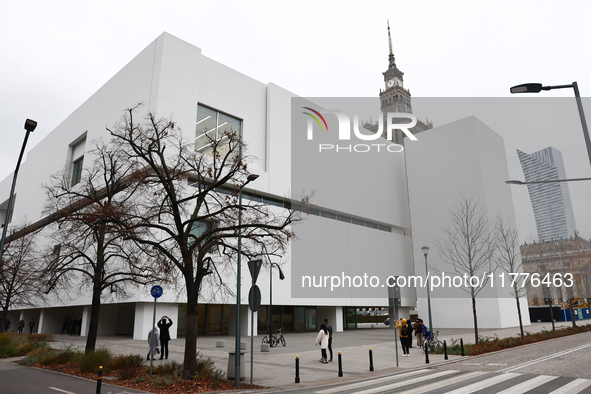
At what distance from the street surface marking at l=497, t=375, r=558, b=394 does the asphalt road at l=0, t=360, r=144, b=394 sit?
9.89m

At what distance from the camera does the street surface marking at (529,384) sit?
982 cm

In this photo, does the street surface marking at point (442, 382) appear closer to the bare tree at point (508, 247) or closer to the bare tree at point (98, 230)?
the bare tree at point (98, 230)

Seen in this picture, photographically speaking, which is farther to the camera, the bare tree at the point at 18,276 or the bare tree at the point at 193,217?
the bare tree at the point at 18,276

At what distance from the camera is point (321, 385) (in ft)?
39.2

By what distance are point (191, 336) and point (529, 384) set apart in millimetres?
9865

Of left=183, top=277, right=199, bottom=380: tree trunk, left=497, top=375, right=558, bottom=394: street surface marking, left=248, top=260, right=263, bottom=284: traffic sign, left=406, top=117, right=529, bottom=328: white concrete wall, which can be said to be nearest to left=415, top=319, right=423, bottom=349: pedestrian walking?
left=497, top=375, right=558, bottom=394: street surface marking

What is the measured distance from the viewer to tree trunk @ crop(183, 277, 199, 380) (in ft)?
40.3

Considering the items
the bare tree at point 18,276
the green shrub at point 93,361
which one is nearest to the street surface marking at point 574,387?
the green shrub at point 93,361

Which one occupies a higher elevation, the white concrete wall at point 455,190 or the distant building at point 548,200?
the distant building at point 548,200

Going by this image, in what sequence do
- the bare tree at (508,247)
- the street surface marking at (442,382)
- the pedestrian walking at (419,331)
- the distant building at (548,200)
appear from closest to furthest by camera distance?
the street surface marking at (442,382) < the pedestrian walking at (419,331) < the bare tree at (508,247) < the distant building at (548,200)

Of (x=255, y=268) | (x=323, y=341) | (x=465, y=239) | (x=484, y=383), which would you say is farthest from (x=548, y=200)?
(x=255, y=268)

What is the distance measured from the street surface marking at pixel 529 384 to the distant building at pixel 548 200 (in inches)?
7326

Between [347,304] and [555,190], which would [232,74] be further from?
[555,190]

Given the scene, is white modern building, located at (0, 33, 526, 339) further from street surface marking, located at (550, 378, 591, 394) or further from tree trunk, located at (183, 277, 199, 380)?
street surface marking, located at (550, 378, 591, 394)
